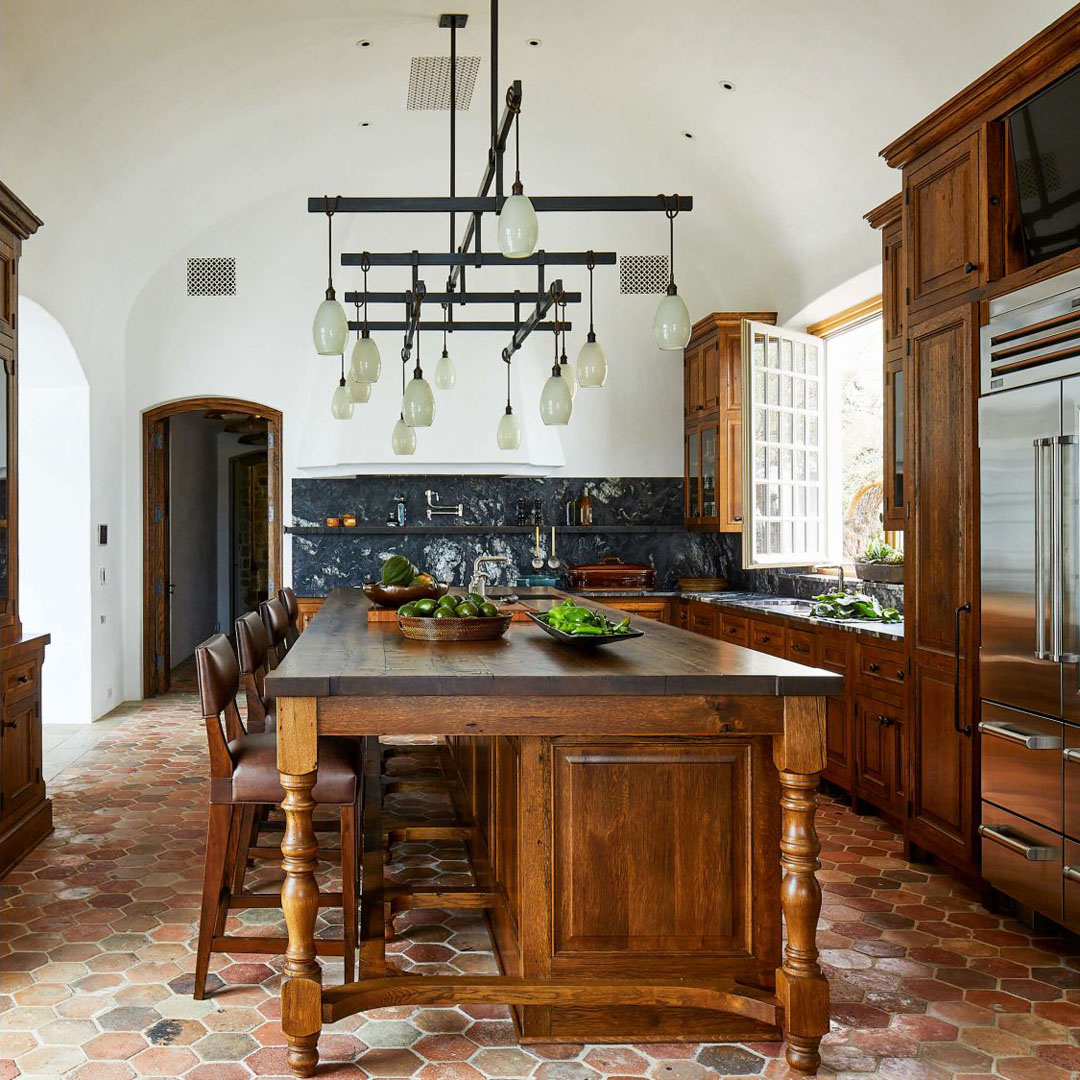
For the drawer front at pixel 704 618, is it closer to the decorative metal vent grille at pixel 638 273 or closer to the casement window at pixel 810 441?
the casement window at pixel 810 441

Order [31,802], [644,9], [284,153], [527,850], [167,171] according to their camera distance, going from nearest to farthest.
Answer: [527,850] → [31,802] → [644,9] → [167,171] → [284,153]

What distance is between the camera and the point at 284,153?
23.5 ft

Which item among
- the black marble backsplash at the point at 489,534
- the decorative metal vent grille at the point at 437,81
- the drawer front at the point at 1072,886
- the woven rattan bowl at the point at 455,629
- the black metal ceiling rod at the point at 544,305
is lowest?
the drawer front at the point at 1072,886

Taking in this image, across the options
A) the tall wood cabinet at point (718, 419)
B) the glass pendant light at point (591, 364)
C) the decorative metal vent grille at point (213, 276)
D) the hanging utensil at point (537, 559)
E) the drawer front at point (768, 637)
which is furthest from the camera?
the hanging utensil at point (537, 559)

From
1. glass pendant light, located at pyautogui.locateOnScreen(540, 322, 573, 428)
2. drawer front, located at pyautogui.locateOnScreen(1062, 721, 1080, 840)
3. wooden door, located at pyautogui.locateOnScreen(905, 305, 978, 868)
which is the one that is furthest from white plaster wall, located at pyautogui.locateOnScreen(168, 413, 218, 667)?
drawer front, located at pyautogui.locateOnScreen(1062, 721, 1080, 840)

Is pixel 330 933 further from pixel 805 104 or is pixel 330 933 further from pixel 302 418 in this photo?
pixel 302 418

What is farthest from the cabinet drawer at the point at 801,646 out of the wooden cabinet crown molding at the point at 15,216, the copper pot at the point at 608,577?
the wooden cabinet crown molding at the point at 15,216

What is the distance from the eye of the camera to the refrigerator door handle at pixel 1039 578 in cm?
312

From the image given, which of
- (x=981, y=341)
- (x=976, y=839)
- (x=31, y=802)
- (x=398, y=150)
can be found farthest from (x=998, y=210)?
(x=398, y=150)

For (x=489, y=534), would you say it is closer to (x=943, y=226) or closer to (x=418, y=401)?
(x=418, y=401)

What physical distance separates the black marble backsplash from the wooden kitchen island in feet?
17.5

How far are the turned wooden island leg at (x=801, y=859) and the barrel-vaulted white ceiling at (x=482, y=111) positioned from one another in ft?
9.80

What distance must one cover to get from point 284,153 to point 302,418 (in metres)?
1.91

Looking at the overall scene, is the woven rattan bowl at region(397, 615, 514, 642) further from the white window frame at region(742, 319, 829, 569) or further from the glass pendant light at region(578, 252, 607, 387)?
the white window frame at region(742, 319, 829, 569)
